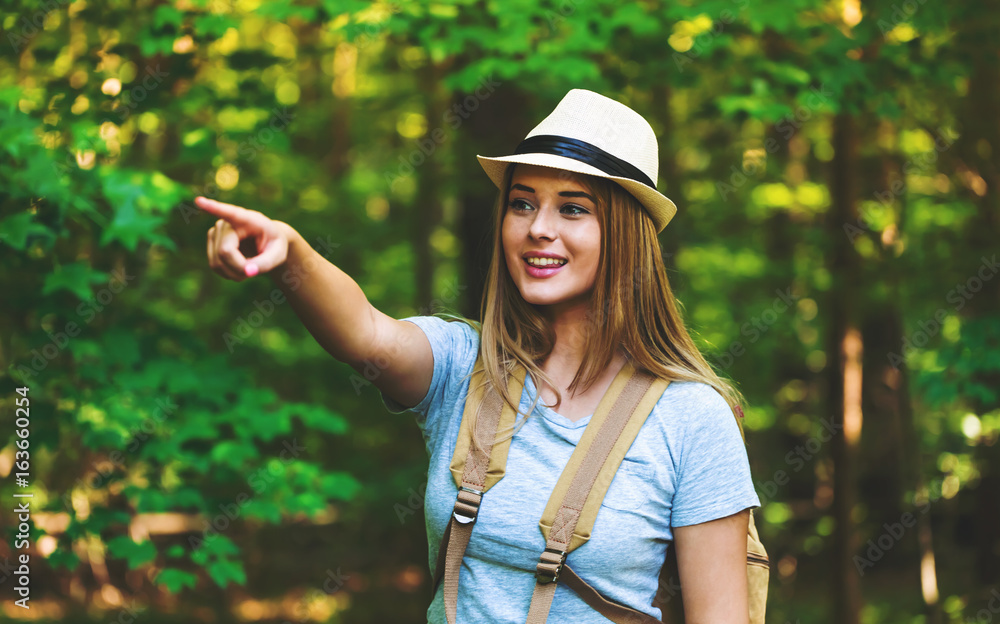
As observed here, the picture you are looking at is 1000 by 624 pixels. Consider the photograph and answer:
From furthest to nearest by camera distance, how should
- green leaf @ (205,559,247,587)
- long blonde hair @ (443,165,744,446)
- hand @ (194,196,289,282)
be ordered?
green leaf @ (205,559,247,587) → long blonde hair @ (443,165,744,446) → hand @ (194,196,289,282)

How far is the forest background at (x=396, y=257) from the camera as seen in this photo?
3.45m

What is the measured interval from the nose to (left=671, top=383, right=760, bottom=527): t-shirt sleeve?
471 mm

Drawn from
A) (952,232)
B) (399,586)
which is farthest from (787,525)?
(952,232)

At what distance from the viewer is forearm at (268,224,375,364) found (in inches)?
59.1

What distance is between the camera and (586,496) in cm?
164

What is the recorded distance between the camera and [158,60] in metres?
4.09

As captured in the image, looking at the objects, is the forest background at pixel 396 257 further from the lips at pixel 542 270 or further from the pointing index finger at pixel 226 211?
the pointing index finger at pixel 226 211

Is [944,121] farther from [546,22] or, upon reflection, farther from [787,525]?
[787,525]

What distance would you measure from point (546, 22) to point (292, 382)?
3.87 metres
